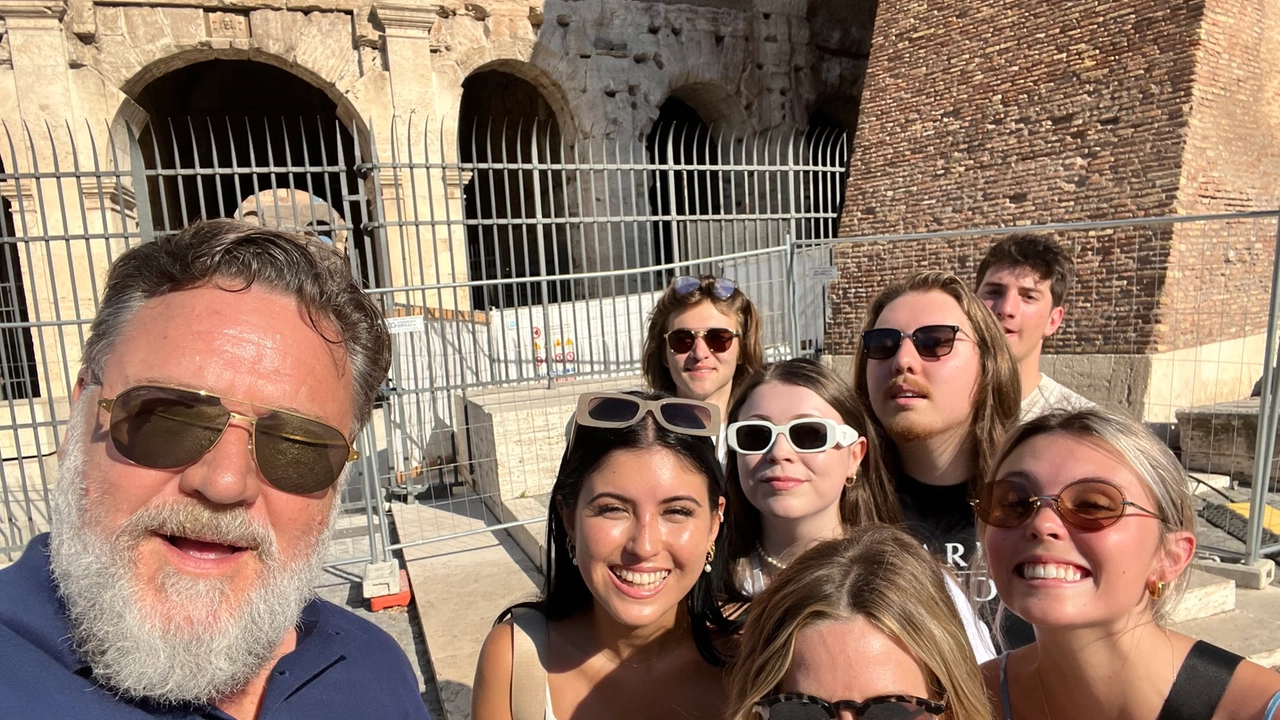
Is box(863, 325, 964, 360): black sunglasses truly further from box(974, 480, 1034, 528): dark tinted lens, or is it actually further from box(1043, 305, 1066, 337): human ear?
box(1043, 305, 1066, 337): human ear

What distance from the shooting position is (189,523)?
1205 mm

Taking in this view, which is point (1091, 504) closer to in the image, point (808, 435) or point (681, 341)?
point (808, 435)

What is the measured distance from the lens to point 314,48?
1194 cm

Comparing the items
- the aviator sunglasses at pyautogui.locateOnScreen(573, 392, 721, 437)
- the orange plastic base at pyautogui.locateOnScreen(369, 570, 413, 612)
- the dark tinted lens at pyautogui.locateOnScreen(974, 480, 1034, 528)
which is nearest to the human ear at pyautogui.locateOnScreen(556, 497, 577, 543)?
the aviator sunglasses at pyautogui.locateOnScreen(573, 392, 721, 437)

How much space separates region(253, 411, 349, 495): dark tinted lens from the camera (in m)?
1.29

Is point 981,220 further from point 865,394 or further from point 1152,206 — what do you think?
point 865,394

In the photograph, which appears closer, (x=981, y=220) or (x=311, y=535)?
(x=311, y=535)

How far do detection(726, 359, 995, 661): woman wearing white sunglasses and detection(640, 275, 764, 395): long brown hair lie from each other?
3.36ft

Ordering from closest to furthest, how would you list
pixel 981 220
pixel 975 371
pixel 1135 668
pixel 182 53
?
pixel 1135 668 < pixel 975 371 < pixel 981 220 < pixel 182 53

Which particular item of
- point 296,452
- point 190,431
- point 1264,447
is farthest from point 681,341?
point 1264,447

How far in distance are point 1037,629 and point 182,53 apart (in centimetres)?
1396

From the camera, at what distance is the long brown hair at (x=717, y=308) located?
3.18 m

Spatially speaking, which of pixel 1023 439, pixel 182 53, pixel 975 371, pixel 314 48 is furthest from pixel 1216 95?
pixel 182 53

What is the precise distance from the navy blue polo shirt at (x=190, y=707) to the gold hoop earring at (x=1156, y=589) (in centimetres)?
158
